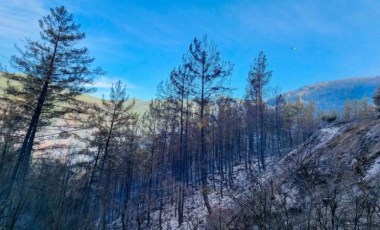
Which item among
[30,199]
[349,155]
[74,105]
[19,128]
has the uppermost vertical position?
[74,105]

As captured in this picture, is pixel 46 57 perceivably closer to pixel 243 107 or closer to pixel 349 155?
pixel 349 155

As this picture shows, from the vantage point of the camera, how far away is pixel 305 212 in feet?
15.9

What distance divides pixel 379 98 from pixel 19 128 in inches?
935

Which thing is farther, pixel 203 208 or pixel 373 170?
pixel 203 208

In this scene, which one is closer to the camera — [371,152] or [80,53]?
[371,152]

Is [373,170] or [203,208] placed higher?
[373,170]

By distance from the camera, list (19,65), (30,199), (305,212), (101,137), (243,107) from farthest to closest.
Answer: (243,107) < (101,137) < (19,65) < (30,199) < (305,212)

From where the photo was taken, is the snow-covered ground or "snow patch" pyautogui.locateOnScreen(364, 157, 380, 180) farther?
"snow patch" pyautogui.locateOnScreen(364, 157, 380, 180)

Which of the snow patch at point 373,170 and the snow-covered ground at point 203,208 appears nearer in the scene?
the snow-covered ground at point 203,208

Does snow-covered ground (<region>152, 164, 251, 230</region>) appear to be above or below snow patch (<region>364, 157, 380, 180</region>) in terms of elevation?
below

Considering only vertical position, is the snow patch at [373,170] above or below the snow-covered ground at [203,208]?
above

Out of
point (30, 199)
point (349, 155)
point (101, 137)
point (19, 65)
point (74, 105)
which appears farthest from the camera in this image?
point (101, 137)

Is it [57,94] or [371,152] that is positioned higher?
[57,94]

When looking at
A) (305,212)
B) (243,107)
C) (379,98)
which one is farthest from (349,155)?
(243,107)
